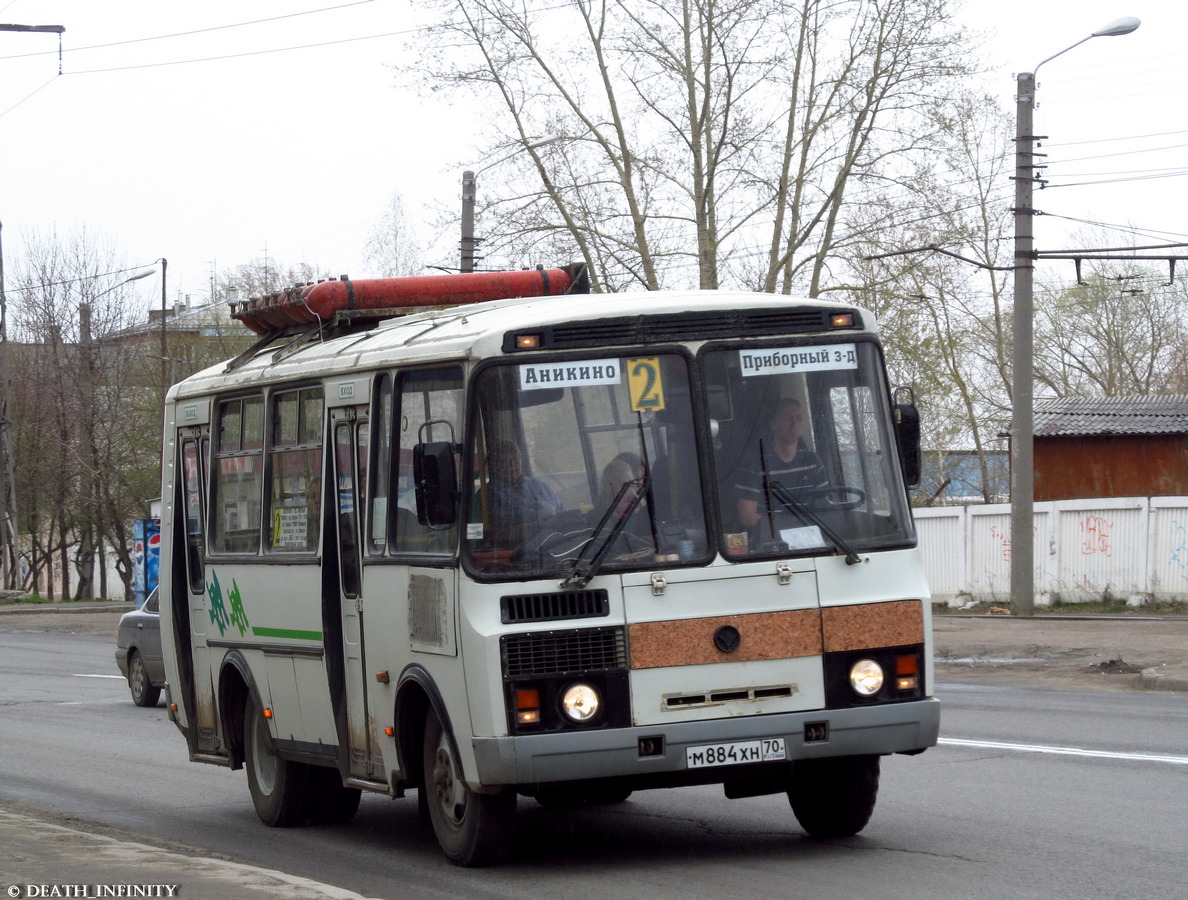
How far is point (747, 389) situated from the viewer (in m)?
7.84

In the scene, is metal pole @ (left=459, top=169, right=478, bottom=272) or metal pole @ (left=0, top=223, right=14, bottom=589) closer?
metal pole @ (left=459, top=169, right=478, bottom=272)

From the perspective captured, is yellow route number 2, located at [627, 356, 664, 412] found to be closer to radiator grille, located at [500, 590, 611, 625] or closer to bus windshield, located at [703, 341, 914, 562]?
bus windshield, located at [703, 341, 914, 562]

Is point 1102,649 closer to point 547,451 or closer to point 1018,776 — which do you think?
point 1018,776

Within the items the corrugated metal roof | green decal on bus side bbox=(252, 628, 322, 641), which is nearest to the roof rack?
green decal on bus side bbox=(252, 628, 322, 641)

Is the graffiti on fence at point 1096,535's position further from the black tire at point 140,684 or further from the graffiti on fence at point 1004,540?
the black tire at point 140,684

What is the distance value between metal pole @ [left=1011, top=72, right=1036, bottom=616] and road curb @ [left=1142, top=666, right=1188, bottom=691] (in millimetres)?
9717

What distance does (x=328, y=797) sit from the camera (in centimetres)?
1027

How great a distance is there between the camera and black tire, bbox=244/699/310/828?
1013 centimetres

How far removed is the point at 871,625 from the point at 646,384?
1.49m

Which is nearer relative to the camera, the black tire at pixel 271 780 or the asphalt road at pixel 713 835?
the asphalt road at pixel 713 835

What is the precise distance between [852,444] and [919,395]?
42.4 m

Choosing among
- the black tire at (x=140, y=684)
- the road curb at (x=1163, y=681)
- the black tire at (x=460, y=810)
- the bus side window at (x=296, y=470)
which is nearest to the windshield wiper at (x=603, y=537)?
the black tire at (x=460, y=810)

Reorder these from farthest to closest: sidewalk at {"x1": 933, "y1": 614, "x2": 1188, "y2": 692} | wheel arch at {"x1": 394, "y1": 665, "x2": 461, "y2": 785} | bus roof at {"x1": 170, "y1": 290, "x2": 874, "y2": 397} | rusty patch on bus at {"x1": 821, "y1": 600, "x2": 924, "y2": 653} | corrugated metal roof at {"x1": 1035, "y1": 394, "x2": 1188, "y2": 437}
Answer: corrugated metal roof at {"x1": 1035, "y1": 394, "x2": 1188, "y2": 437} → sidewalk at {"x1": 933, "y1": 614, "x2": 1188, "y2": 692} → wheel arch at {"x1": 394, "y1": 665, "x2": 461, "y2": 785} → bus roof at {"x1": 170, "y1": 290, "x2": 874, "y2": 397} → rusty patch on bus at {"x1": 821, "y1": 600, "x2": 924, "y2": 653}

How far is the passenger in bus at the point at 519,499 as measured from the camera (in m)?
7.50
